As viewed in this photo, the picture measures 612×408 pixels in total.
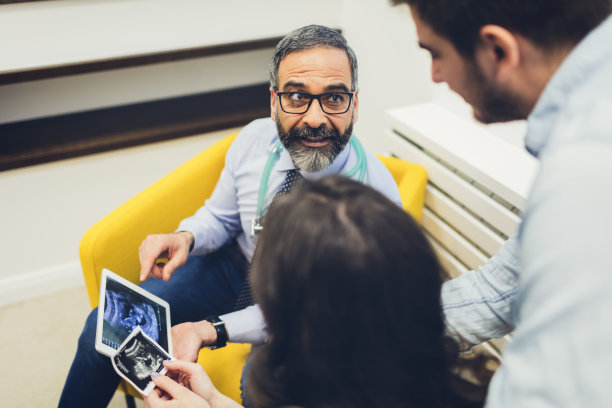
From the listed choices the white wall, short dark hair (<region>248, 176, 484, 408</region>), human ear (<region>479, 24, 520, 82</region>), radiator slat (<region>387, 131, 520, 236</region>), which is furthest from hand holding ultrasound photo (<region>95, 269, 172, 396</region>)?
the white wall

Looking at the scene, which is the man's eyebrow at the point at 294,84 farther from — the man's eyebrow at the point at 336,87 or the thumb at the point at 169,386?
the thumb at the point at 169,386

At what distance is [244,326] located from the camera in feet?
4.26

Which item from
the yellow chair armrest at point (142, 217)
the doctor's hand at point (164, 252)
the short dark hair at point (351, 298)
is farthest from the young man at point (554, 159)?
the yellow chair armrest at point (142, 217)

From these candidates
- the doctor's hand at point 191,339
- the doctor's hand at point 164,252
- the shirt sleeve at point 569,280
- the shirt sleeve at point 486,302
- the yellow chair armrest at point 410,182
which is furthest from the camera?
the yellow chair armrest at point 410,182

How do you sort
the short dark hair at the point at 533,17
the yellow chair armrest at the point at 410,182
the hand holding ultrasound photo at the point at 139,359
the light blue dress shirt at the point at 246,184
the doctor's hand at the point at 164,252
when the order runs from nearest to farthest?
the short dark hair at the point at 533,17
the hand holding ultrasound photo at the point at 139,359
the doctor's hand at the point at 164,252
the light blue dress shirt at the point at 246,184
the yellow chair armrest at the point at 410,182

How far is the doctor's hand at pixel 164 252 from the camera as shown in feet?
4.48

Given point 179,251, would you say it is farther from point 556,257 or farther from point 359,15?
point 359,15

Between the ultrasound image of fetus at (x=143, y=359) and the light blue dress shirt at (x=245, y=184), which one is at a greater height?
the light blue dress shirt at (x=245, y=184)

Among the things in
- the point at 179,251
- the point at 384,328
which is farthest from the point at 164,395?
the point at 384,328

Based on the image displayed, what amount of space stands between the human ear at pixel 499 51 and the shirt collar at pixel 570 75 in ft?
0.22

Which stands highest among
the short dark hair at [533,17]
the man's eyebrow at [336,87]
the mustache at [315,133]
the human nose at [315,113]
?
the short dark hair at [533,17]

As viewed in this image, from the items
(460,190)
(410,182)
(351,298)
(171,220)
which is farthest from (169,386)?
(460,190)

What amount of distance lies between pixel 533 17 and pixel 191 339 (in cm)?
102

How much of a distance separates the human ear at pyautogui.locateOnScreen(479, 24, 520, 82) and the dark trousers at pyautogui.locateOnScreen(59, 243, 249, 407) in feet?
3.61
